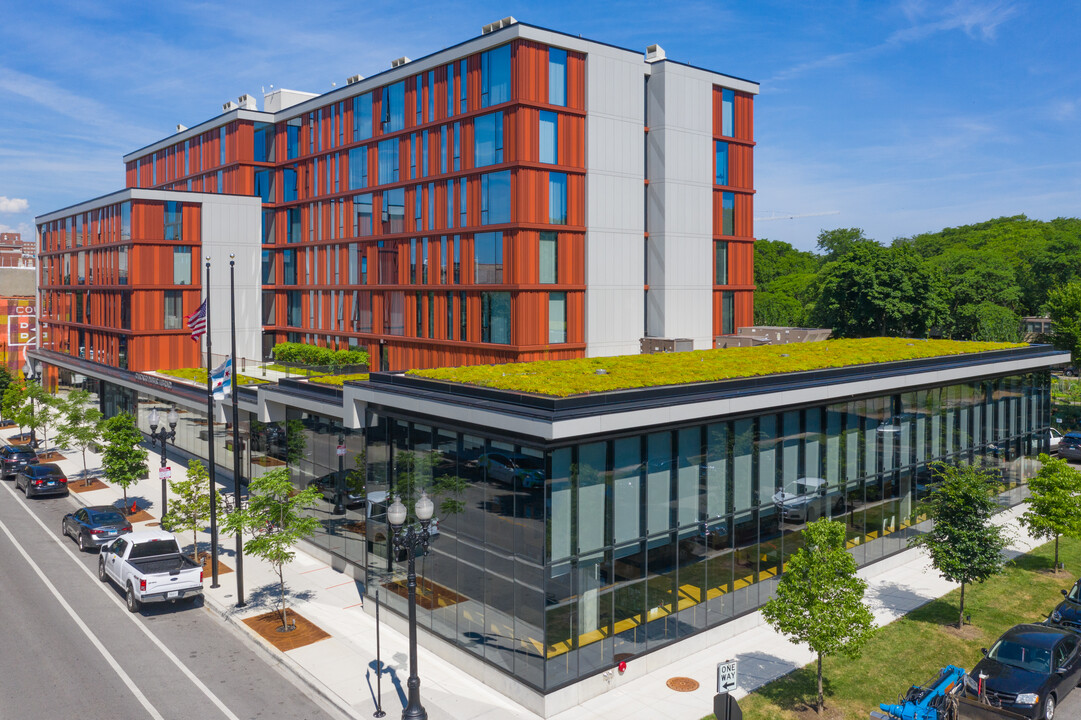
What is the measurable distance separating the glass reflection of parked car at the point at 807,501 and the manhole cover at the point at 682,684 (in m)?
7.08

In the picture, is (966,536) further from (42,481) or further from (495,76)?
(42,481)

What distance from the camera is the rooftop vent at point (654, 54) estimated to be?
47950 mm

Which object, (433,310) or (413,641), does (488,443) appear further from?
(433,310)

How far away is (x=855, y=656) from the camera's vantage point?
1900 cm

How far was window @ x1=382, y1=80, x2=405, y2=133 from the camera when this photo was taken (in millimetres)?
49312

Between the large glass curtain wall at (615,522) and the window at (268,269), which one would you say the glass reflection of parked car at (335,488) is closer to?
the large glass curtain wall at (615,522)

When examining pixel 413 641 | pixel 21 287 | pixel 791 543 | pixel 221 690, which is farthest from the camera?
pixel 21 287

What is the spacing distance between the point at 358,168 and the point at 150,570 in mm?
34527

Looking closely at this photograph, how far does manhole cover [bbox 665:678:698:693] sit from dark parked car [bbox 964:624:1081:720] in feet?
21.2

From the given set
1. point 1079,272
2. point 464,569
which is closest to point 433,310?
point 464,569

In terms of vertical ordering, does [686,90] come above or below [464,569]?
above

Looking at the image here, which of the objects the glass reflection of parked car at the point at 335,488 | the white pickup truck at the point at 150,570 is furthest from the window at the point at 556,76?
the white pickup truck at the point at 150,570

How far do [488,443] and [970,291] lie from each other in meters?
82.1

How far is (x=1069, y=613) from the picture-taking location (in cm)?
2416
